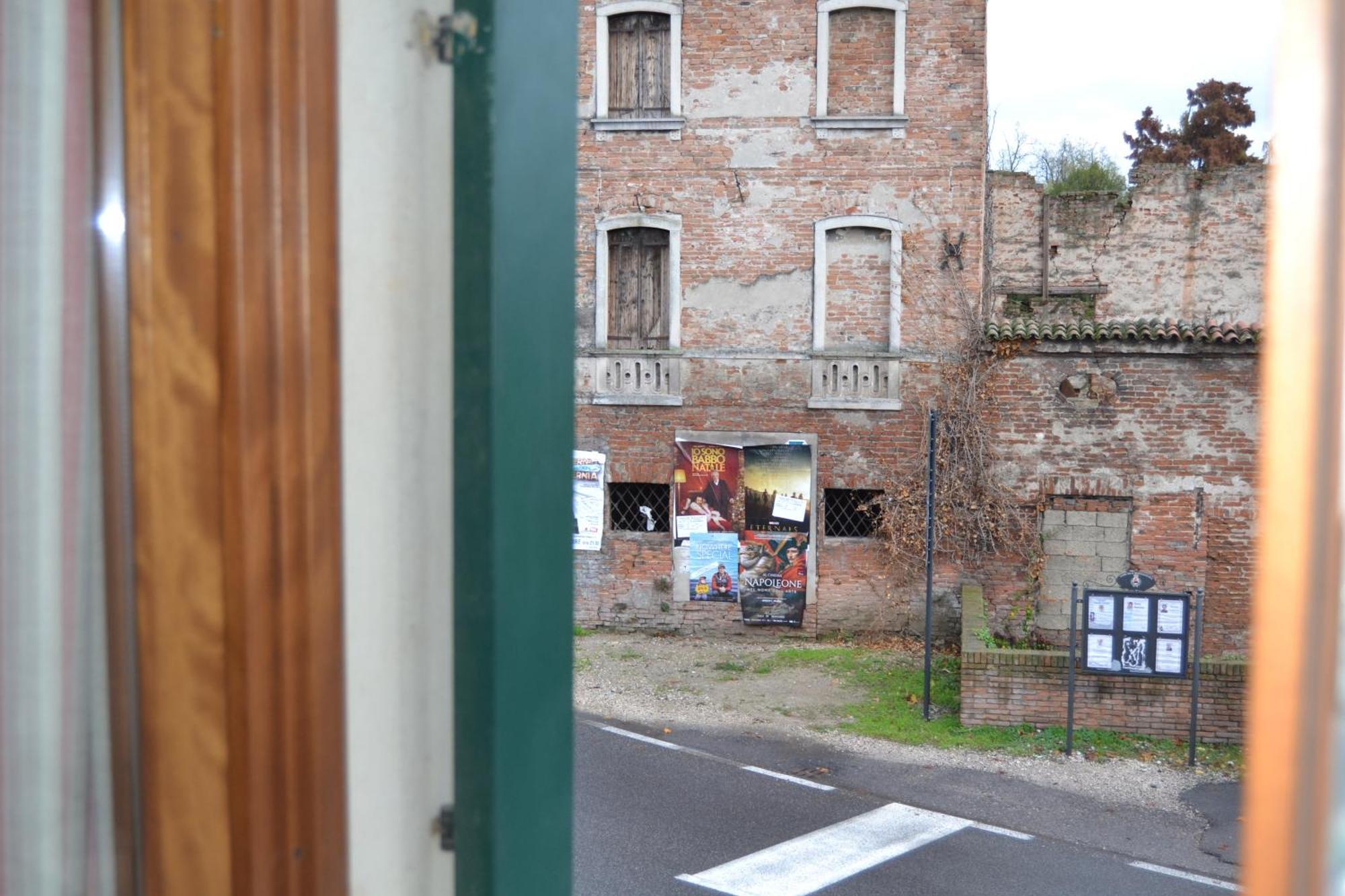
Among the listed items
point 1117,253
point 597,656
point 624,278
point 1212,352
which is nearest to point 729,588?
point 597,656

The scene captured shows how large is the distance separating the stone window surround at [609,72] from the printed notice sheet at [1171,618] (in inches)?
325

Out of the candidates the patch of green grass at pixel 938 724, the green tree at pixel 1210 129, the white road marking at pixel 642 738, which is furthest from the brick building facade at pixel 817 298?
the green tree at pixel 1210 129

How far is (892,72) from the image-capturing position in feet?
45.2

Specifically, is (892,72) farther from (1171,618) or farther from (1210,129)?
(1210,129)

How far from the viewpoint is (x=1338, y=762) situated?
638mm

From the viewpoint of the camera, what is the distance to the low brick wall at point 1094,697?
9.95 m

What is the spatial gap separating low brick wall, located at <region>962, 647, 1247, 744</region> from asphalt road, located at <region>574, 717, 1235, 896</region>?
1.14 meters

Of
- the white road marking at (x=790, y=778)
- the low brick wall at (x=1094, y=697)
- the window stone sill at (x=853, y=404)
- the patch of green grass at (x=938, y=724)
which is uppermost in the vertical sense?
the window stone sill at (x=853, y=404)

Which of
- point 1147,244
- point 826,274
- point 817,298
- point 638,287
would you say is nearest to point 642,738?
point 817,298

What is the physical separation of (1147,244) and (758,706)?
36.6 feet

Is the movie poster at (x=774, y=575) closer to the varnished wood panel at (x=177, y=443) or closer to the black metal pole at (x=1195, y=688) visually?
the black metal pole at (x=1195, y=688)

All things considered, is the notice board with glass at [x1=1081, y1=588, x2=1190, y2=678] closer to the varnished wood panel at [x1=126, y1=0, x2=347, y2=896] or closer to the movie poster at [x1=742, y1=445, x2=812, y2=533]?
the movie poster at [x1=742, y1=445, x2=812, y2=533]

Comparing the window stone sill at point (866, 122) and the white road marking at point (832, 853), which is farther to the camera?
the window stone sill at point (866, 122)

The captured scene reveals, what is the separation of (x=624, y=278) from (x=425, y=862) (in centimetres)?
1344
